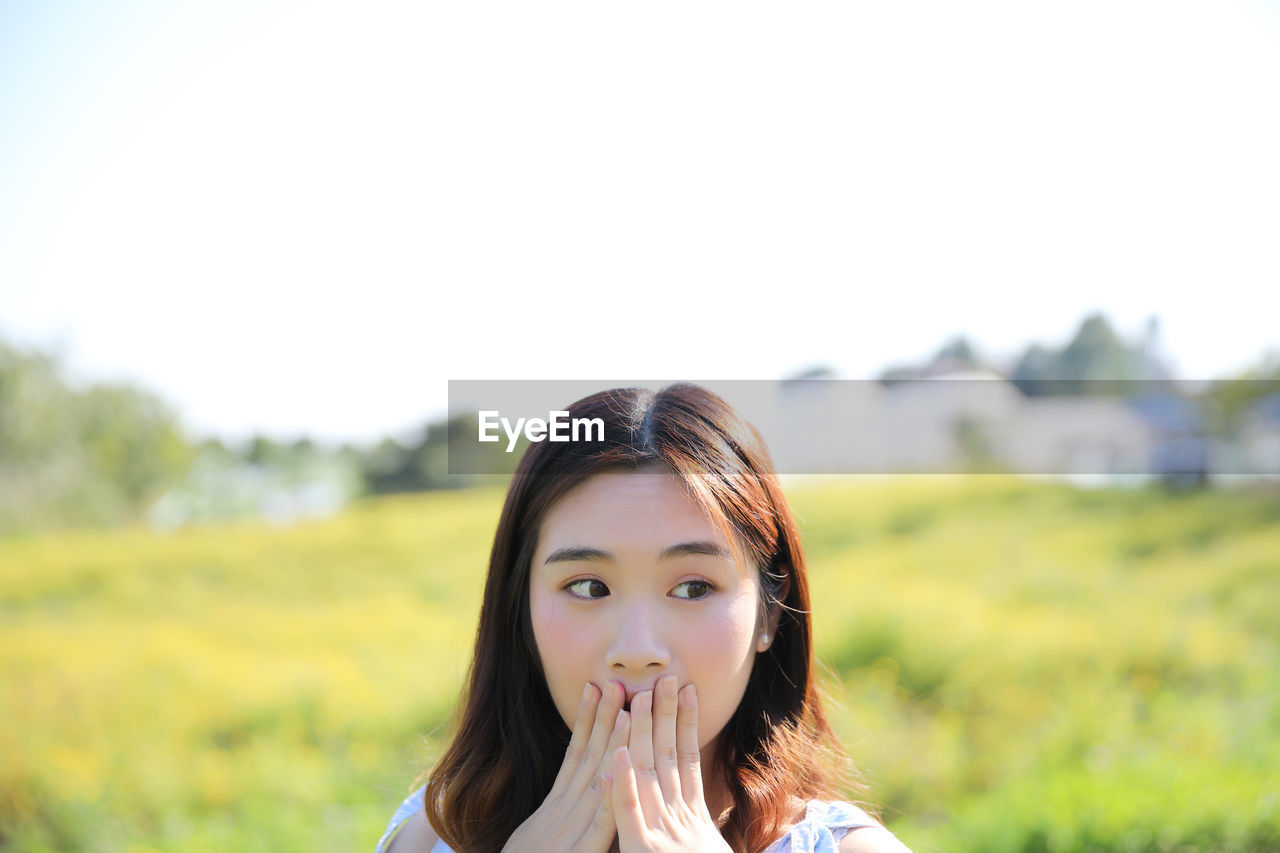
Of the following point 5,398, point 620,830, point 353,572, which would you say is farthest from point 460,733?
point 5,398

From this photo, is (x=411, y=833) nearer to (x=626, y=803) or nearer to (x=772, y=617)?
(x=626, y=803)

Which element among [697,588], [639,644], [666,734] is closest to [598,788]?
[666,734]

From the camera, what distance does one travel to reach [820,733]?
2029 millimetres

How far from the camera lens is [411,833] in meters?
2.10

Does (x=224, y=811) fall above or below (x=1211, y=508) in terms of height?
below

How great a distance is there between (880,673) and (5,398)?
56.1 ft

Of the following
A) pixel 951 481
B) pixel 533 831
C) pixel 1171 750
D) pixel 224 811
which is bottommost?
pixel 224 811

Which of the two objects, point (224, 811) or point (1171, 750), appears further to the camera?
point (224, 811)

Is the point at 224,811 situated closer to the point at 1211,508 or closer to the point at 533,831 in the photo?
the point at 533,831

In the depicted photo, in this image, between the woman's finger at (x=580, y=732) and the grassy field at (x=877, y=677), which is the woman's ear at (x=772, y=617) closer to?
the woman's finger at (x=580, y=732)

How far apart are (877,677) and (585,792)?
516cm

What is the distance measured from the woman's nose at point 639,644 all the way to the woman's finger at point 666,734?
0.04 meters

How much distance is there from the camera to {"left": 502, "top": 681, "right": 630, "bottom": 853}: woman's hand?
5.31 feet

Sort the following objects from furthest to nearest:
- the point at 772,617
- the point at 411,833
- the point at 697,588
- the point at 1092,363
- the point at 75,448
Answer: the point at 75,448 < the point at 1092,363 < the point at 411,833 < the point at 772,617 < the point at 697,588
